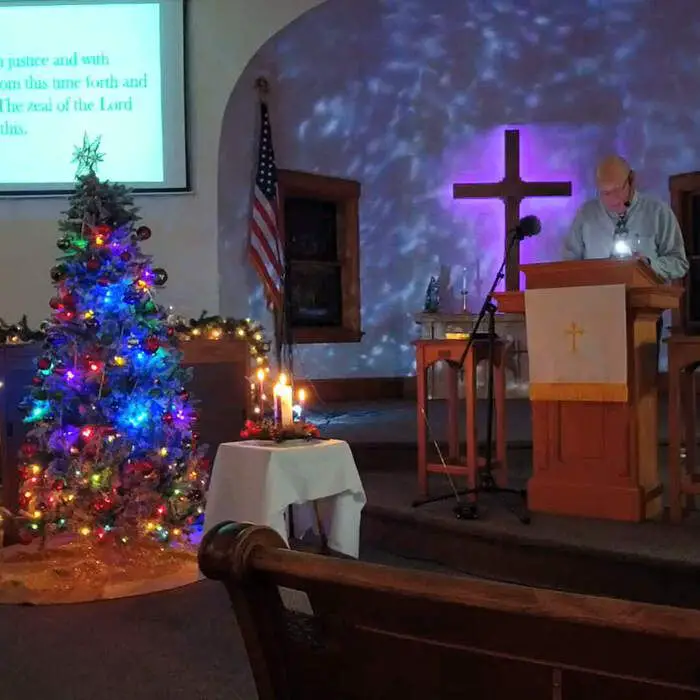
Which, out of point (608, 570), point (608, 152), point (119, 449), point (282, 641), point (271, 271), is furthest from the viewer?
point (608, 152)

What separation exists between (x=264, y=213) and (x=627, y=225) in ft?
11.2

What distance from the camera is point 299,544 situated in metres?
4.30

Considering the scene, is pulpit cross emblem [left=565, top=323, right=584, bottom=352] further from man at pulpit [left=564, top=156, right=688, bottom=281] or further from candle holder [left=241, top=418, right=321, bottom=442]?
candle holder [left=241, top=418, right=321, bottom=442]

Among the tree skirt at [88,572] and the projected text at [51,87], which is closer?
the tree skirt at [88,572]

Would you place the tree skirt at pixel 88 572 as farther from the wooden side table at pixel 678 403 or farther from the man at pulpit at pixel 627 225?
the man at pulpit at pixel 627 225

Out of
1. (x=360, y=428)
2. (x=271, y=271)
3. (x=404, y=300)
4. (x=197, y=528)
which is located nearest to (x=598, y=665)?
(x=197, y=528)

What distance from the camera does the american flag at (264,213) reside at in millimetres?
Result: 6781

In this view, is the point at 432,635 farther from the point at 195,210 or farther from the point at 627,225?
the point at 195,210

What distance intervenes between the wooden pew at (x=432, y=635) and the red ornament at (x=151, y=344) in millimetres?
2938

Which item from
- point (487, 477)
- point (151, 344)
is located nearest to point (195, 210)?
point (151, 344)

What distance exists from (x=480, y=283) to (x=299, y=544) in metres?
4.27

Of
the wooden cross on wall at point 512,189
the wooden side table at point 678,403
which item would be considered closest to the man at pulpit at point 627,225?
the wooden side table at point 678,403

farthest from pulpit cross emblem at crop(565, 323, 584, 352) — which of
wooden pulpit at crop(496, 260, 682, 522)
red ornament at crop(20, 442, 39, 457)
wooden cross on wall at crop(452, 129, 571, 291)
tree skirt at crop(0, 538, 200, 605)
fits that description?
wooden cross on wall at crop(452, 129, 571, 291)

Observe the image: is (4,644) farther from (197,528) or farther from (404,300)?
(404,300)
